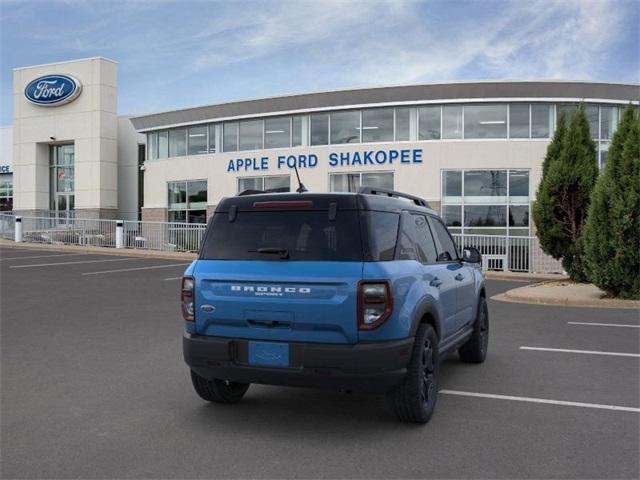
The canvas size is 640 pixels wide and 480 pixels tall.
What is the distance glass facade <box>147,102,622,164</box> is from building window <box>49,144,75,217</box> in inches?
420

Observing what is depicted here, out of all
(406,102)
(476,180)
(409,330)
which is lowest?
(409,330)

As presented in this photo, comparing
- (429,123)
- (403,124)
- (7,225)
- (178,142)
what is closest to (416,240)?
(429,123)

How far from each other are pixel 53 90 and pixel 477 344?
33.6 m

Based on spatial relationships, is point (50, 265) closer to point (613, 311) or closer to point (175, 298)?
point (175, 298)

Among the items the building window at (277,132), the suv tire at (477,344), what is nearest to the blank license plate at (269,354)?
the suv tire at (477,344)

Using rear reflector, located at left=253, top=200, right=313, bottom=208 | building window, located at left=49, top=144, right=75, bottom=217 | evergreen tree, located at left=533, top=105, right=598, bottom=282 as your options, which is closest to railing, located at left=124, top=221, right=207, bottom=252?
building window, located at left=49, top=144, right=75, bottom=217

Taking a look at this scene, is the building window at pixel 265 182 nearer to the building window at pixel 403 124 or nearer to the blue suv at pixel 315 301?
the building window at pixel 403 124

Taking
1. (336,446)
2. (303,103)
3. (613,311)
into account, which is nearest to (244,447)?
(336,446)

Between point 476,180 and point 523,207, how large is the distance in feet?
6.65

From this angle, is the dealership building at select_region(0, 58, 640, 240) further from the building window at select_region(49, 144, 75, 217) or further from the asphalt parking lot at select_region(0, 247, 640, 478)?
the asphalt parking lot at select_region(0, 247, 640, 478)

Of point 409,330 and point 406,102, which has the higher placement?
point 406,102

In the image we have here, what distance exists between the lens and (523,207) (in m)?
24.6

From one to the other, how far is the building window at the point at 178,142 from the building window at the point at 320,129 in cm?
730

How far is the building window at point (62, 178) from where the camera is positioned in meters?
36.2
